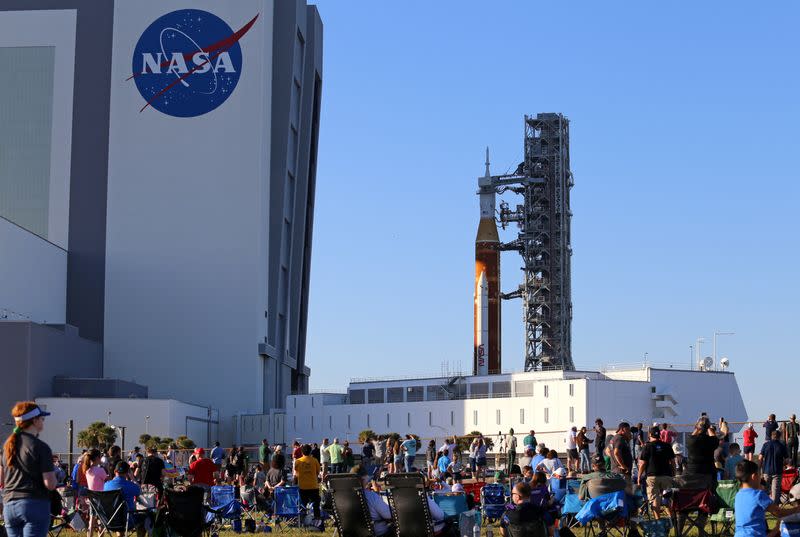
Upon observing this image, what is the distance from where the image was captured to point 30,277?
210 ft

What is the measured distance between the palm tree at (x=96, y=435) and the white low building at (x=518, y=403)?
13.3 metres

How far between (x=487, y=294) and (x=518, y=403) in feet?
57.4

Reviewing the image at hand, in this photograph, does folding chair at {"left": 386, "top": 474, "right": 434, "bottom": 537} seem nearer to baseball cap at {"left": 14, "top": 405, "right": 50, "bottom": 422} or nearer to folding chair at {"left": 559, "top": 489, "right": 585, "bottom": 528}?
folding chair at {"left": 559, "top": 489, "right": 585, "bottom": 528}

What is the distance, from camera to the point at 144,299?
68250 mm

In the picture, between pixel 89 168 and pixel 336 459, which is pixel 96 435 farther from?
pixel 336 459

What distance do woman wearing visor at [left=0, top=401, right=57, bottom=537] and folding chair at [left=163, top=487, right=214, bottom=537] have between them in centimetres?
557

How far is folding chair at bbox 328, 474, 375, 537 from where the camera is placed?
16.3m

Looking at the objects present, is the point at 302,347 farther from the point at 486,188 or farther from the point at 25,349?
the point at 25,349

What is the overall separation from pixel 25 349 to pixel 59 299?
10.4 m

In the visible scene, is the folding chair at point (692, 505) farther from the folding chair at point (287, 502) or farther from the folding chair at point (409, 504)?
the folding chair at point (287, 502)

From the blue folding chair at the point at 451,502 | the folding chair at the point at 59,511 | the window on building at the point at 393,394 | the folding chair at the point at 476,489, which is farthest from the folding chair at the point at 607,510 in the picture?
the window on building at the point at 393,394

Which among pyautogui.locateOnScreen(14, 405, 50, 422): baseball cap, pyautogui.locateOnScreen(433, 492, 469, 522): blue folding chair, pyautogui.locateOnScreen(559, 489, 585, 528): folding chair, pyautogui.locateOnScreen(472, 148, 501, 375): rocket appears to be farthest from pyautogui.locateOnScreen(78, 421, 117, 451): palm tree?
pyautogui.locateOnScreen(14, 405, 50, 422): baseball cap

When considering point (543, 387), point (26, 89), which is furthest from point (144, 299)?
point (543, 387)

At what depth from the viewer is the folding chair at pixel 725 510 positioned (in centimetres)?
1752
